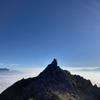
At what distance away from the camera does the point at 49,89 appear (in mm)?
130000

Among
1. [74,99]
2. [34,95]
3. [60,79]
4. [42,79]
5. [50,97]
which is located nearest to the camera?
[50,97]

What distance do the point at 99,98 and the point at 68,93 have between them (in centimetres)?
5539

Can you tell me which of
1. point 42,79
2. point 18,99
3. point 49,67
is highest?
point 49,67

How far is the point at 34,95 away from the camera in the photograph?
125438 mm

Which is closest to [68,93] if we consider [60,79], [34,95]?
[60,79]

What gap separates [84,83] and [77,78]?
9.31m

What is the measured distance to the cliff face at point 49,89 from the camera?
12669 cm

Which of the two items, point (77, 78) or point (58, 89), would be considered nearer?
point (58, 89)

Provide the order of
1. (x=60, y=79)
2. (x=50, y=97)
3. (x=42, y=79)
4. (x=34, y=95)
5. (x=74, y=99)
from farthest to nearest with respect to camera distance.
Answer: (x=60, y=79) → (x=42, y=79) → (x=74, y=99) → (x=34, y=95) → (x=50, y=97)

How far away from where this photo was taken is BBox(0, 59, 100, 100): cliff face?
126688mm

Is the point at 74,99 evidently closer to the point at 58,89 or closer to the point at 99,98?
the point at 58,89

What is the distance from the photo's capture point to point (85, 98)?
516ft

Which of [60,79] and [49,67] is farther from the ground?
→ [49,67]

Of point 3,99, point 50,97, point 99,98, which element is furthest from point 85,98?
point 3,99
